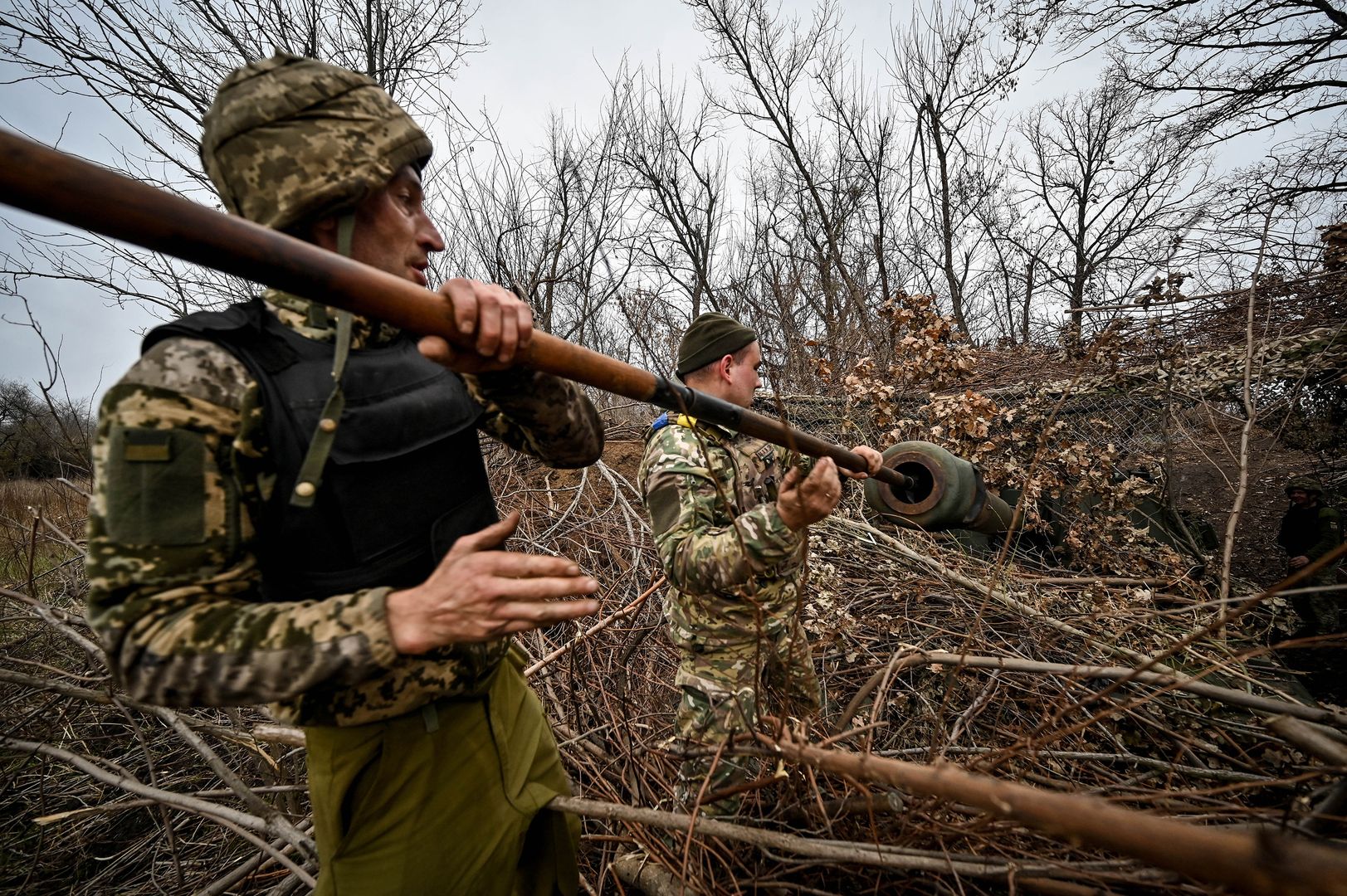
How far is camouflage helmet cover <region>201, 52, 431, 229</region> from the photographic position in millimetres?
1317

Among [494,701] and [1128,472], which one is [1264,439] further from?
[494,701]

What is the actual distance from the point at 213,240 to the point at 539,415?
33.6 inches

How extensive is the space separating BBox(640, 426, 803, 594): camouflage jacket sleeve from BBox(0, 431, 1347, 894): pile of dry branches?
23.1 inches

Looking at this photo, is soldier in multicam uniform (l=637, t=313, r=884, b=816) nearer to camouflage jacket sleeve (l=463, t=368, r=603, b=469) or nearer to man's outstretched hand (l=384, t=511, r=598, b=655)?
camouflage jacket sleeve (l=463, t=368, r=603, b=469)

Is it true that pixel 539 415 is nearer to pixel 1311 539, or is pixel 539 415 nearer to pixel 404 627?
pixel 404 627

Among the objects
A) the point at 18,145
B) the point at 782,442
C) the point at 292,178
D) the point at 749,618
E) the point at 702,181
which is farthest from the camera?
the point at 702,181

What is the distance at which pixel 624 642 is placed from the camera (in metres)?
3.75

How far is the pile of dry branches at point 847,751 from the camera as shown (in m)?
1.26

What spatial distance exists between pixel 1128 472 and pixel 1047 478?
144 centimetres

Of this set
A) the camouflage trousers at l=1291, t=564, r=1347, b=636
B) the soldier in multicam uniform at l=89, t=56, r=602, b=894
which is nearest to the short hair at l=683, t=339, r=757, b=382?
the soldier in multicam uniform at l=89, t=56, r=602, b=894

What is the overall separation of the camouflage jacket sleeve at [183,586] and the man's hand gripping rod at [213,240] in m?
0.34

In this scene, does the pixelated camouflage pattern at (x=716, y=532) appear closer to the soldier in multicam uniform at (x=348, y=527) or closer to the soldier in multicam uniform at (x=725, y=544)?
the soldier in multicam uniform at (x=725, y=544)

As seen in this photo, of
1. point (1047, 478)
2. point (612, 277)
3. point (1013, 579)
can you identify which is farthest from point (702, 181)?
point (1013, 579)

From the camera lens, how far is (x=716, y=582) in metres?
2.16
